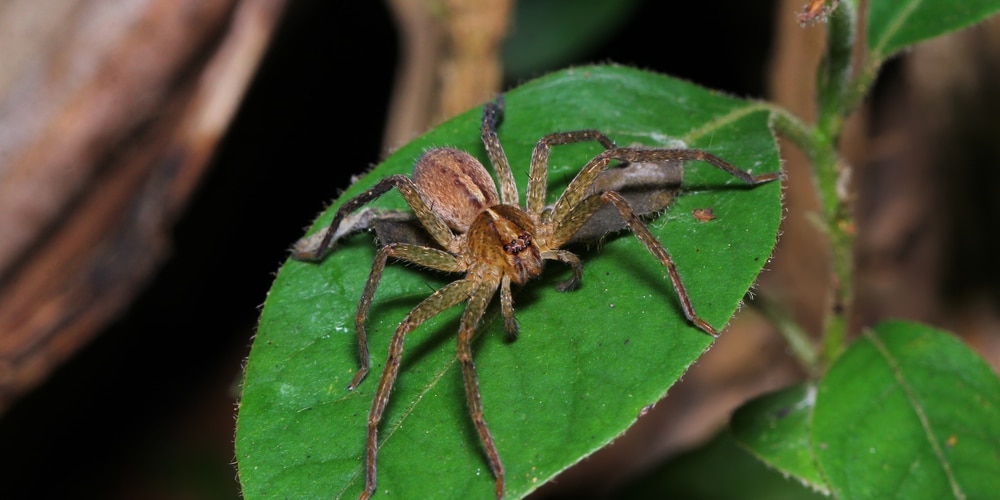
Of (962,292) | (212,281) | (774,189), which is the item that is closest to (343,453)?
(774,189)

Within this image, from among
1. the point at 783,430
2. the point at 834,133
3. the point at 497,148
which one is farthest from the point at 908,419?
the point at 497,148

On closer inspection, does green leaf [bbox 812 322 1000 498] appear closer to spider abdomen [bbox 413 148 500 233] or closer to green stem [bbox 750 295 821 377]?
green stem [bbox 750 295 821 377]

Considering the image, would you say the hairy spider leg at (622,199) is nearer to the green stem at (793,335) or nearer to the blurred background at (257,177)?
the green stem at (793,335)

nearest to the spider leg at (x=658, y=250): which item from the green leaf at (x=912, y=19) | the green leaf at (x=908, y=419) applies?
the green leaf at (x=908, y=419)

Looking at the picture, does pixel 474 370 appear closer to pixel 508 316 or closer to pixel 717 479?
pixel 508 316

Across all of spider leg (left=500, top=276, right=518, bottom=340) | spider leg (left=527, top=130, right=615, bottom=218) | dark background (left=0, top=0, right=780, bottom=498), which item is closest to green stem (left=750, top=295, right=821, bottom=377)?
spider leg (left=527, top=130, right=615, bottom=218)
